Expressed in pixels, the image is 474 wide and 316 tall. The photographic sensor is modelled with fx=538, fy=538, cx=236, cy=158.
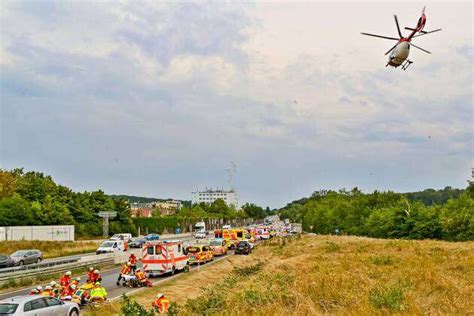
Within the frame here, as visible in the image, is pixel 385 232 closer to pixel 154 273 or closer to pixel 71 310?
pixel 154 273

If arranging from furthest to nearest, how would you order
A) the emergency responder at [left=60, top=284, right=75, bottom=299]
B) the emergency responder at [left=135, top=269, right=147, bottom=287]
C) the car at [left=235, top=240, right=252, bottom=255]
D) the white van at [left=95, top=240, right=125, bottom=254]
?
the white van at [left=95, top=240, right=125, bottom=254]
the car at [left=235, top=240, right=252, bottom=255]
the emergency responder at [left=135, top=269, right=147, bottom=287]
the emergency responder at [left=60, top=284, right=75, bottom=299]

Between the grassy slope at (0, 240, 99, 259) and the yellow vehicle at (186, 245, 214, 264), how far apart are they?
19295 millimetres

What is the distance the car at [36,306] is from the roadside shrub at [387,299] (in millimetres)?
9998

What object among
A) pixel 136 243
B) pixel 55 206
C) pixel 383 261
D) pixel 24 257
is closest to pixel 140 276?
pixel 383 261

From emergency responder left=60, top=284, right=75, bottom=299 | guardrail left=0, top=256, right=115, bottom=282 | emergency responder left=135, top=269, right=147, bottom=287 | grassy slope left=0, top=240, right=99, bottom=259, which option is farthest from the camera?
grassy slope left=0, top=240, right=99, bottom=259

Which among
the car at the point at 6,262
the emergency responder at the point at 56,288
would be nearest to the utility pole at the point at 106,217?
the car at the point at 6,262

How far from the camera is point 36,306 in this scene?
16.8m

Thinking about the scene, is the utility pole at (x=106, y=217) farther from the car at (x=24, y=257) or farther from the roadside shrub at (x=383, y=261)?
the roadside shrub at (x=383, y=261)

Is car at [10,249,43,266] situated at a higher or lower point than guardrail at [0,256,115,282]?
higher

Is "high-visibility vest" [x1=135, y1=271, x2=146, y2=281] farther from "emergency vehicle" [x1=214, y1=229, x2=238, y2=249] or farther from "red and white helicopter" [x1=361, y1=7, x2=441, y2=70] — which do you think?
"emergency vehicle" [x1=214, y1=229, x2=238, y2=249]

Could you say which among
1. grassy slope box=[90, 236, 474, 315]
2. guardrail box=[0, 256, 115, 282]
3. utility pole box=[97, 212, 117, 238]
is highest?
utility pole box=[97, 212, 117, 238]

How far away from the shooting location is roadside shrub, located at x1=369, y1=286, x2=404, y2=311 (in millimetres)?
14383

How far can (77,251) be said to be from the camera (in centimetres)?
6034

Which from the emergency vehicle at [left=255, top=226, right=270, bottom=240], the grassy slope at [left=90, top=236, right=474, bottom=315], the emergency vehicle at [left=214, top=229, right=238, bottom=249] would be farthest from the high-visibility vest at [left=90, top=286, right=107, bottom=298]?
the emergency vehicle at [left=255, top=226, right=270, bottom=240]
